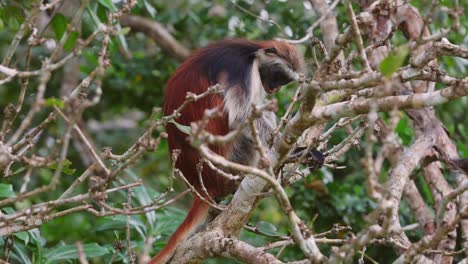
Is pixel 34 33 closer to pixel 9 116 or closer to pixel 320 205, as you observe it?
pixel 9 116

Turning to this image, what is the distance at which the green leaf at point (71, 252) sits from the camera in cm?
387

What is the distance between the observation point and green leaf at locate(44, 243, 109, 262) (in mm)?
3869

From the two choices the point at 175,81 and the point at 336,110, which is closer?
the point at 336,110

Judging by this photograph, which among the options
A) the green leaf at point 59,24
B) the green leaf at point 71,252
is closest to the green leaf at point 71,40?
the green leaf at point 59,24

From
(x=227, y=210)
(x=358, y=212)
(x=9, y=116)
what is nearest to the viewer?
(x=9, y=116)

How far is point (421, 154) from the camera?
Answer: 4066 millimetres

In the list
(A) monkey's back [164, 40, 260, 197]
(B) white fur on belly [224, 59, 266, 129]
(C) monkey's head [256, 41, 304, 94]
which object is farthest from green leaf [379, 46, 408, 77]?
(C) monkey's head [256, 41, 304, 94]

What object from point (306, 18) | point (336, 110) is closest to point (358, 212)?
point (306, 18)

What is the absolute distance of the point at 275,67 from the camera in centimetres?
500

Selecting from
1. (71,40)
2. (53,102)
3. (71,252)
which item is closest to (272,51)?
(71,40)

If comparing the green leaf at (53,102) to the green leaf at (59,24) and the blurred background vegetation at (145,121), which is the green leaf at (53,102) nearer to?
the blurred background vegetation at (145,121)

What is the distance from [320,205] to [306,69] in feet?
3.00

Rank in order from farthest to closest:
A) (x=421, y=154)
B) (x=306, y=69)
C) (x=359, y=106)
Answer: (x=306, y=69) < (x=421, y=154) < (x=359, y=106)

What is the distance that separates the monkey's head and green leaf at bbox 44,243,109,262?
1663 mm
